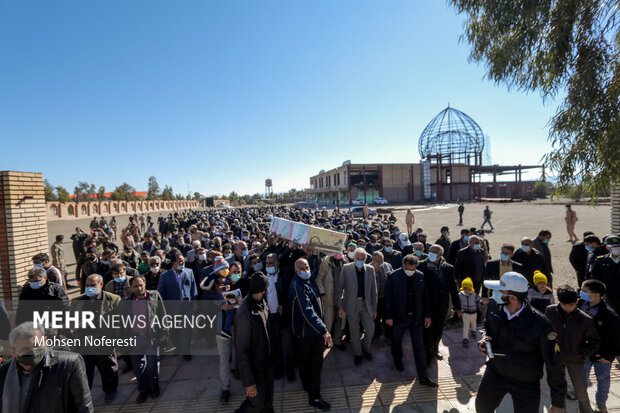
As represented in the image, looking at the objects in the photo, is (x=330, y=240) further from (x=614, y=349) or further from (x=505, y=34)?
(x=505, y=34)

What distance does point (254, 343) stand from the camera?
2896 millimetres

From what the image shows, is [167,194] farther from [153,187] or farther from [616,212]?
[616,212]

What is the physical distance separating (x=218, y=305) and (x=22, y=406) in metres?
2.64

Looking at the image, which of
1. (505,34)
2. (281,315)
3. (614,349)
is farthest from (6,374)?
(505,34)

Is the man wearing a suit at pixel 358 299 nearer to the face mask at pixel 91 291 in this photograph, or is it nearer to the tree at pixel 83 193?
the face mask at pixel 91 291

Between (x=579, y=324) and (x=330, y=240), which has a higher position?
(x=330, y=240)

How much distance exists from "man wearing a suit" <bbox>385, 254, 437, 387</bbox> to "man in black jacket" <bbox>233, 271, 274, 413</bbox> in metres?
1.85

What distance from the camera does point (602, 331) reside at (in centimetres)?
297

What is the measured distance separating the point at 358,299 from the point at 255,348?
6.74 feet

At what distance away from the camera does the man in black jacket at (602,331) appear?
2.92m

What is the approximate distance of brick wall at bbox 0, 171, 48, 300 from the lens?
5.63 m

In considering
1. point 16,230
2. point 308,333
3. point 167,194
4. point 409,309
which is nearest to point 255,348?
point 308,333

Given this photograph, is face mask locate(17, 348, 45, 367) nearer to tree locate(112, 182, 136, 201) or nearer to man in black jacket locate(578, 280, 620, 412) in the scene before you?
man in black jacket locate(578, 280, 620, 412)

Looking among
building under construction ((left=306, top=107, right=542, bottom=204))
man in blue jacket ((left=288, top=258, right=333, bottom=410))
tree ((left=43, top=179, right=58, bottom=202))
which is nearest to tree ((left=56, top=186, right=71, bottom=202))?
tree ((left=43, top=179, right=58, bottom=202))
